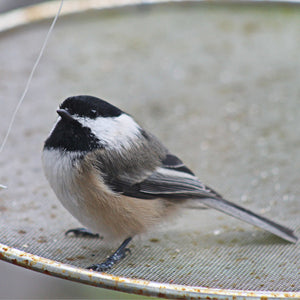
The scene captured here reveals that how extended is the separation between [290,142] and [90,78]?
1581mm

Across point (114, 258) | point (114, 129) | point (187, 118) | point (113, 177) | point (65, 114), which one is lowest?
point (114, 258)

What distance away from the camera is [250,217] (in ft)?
9.49

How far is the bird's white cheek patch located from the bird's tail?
0.54 metres

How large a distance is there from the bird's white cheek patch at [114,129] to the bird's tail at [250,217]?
1.77 feet

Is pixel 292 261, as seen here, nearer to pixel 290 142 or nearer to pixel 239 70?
pixel 290 142

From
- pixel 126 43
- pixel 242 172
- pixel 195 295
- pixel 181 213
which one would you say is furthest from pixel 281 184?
pixel 126 43

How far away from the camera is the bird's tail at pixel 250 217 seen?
2832mm

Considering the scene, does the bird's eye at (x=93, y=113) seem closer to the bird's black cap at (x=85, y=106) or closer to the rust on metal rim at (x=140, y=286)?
the bird's black cap at (x=85, y=106)

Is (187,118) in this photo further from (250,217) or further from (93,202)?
(93,202)

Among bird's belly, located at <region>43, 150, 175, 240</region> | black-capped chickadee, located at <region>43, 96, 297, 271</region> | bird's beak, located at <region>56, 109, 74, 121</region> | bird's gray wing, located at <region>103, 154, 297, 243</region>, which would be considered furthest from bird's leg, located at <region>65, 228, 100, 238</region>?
bird's beak, located at <region>56, 109, 74, 121</region>

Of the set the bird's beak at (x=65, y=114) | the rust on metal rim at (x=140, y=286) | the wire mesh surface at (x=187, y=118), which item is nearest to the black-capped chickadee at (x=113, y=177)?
the bird's beak at (x=65, y=114)

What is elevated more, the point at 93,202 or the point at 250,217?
the point at 93,202

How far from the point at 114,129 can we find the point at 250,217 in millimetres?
832

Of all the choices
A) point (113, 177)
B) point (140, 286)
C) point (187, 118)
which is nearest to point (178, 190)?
point (113, 177)
